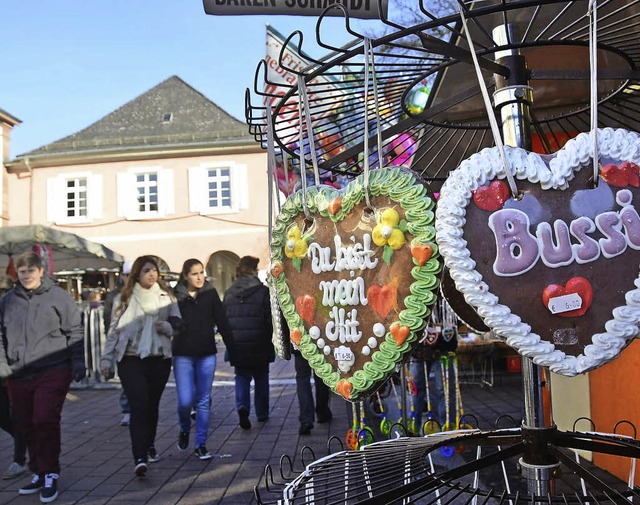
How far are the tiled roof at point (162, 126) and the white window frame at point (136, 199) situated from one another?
32.5 inches

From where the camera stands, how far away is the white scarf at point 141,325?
4492 millimetres

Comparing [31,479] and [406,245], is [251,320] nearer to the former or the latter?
[31,479]

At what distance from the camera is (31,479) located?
4.45 meters

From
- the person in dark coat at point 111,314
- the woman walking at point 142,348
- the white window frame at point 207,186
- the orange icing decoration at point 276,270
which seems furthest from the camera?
the white window frame at point 207,186

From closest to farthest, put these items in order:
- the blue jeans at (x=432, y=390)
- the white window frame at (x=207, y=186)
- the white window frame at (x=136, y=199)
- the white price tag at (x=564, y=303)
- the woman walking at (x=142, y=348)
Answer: the white price tag at (x=564, y=303), the woman walking at (x=142, y=348), the blue jeans at (x=432, y=390), the white window frame at (x=207, y=186), the white window frame at (x=136, y=199)

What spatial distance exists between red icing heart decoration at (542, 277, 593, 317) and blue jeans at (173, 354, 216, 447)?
4473 mm

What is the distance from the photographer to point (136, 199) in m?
19.7

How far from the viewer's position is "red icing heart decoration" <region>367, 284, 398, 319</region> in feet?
2.88

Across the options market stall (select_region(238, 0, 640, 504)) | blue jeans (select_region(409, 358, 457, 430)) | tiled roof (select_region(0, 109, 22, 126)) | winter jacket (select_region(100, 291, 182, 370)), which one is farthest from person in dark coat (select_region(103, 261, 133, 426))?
tiled roof (select_region(0, 109, 22, 126))

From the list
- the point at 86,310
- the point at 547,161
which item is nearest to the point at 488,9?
the point at 547,161

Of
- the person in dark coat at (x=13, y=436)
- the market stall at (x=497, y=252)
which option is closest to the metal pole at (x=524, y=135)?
the market stall at (x=497, y=252)

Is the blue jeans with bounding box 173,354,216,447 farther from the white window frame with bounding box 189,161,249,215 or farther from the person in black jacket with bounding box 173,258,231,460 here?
the white window frame with bounding box 189,161,249,215

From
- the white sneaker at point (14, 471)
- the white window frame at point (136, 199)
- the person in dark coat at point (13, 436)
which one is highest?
the white window frame at point (136, 199)

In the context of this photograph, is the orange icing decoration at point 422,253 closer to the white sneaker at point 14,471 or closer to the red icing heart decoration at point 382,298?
the red icing heart decoration at point 382,298
